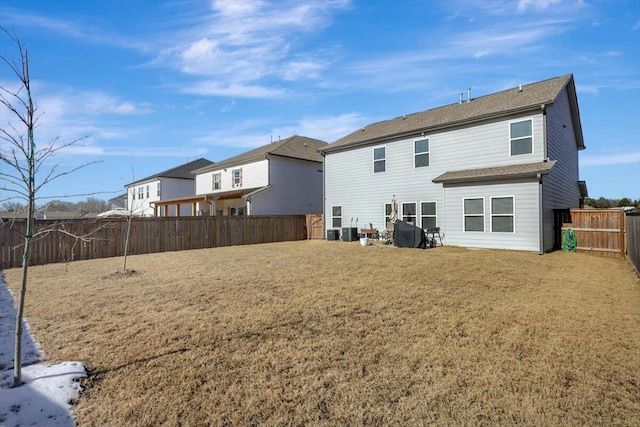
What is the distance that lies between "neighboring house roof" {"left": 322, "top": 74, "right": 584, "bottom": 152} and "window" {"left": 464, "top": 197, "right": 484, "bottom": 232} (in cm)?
361

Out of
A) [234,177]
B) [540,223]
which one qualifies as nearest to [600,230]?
[540,223]

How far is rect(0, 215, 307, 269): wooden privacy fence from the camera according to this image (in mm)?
11078

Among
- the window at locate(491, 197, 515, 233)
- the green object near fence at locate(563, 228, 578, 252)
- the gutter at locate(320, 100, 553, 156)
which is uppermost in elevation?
the gutter at locate(320, 100, 553, 156)

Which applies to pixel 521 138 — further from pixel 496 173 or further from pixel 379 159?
pixel 379 159

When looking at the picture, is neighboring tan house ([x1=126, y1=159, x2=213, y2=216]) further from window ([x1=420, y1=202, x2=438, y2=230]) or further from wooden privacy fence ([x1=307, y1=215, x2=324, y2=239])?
window ([x1=420, y1=202, x2=438, y2=230])

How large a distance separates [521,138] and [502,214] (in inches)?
124

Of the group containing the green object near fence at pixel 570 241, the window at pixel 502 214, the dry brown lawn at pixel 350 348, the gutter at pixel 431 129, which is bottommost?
the dry brown lawn at pixel 350 348

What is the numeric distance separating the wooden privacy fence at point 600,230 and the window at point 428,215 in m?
5.05

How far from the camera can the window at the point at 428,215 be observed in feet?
49.3

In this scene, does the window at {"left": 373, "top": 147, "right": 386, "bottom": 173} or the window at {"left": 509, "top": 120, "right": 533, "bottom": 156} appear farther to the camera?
the window at {"left": 373, "top": 147, "right": 386, "bottom": 173}

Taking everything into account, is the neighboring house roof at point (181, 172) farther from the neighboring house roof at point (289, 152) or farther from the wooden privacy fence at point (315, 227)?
the wooden privacy fence at point (315, 227)

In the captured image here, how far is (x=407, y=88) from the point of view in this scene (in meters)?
14.0

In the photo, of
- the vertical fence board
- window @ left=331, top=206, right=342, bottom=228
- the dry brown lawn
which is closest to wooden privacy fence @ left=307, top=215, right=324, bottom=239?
window @ left=331, top=206, right=342, bottom=228

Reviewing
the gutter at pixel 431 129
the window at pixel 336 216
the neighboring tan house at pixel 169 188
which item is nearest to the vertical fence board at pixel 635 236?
the gutter at pixel 431 129
